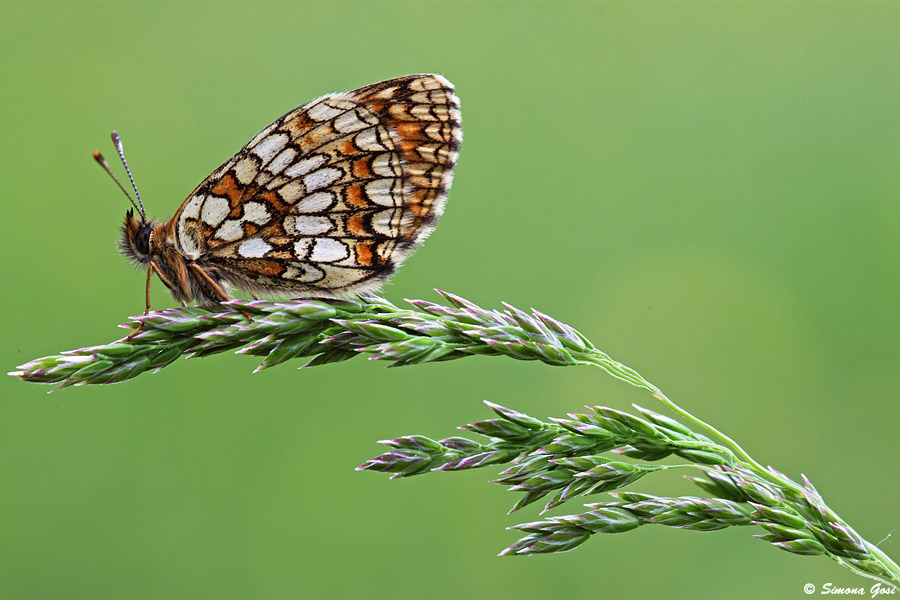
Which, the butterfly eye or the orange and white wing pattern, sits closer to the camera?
the orange and white wing pattern

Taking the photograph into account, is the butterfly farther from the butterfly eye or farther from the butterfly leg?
the butterfly eye

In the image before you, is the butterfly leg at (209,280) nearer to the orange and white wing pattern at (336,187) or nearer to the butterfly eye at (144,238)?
the orange and white wing pattern at (336,187)

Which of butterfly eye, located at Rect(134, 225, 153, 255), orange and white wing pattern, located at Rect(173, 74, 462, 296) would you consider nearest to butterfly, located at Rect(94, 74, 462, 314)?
orange and white wing pattern, located at Rect(173, 74, 462, 296)

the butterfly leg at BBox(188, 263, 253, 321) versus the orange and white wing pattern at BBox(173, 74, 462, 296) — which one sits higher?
the orange and white wing pattern at BBox(173, 74, 462, 296)

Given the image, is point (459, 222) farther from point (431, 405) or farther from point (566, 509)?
point (566, 509)

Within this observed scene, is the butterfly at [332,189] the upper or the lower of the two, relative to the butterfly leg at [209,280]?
upper

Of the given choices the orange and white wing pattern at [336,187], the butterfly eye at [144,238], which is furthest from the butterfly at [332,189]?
the butterfly eye at [144,238]

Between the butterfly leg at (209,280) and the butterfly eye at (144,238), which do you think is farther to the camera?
the butterfly eye at (144,238)

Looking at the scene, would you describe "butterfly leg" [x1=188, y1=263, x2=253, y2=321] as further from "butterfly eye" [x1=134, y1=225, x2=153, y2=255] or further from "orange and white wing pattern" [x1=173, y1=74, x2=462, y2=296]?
"butterfly eye" [x1=134, y1=225, x2=153, y2=255]
